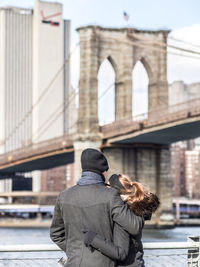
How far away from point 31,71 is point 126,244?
163 meters

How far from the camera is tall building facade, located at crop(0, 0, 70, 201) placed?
536 ft

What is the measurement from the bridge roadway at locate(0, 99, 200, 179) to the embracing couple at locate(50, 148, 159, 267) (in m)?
39.7

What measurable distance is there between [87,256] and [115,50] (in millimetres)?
56606

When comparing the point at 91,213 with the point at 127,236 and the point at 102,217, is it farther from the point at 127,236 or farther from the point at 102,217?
the point at 127,236

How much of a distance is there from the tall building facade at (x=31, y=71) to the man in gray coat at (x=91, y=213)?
157 meters

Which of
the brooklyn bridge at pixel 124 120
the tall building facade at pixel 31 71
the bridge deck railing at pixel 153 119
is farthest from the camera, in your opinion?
the tall building facade at pixel 31 71

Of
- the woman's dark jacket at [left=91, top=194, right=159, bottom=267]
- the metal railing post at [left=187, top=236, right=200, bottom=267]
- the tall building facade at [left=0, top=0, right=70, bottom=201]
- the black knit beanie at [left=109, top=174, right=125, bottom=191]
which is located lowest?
the metal railing post at [left=187, top=236, right=200, bottom=267]

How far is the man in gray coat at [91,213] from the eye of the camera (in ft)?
16.8

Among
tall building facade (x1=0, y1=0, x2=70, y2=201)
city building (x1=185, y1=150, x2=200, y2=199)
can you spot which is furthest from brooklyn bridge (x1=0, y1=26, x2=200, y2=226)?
tall building facade (x1=0, y1=0, x2=70, y2=201)

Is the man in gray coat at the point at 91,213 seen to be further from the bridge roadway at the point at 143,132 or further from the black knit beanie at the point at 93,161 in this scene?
the bridge roadway at the point at 143,132

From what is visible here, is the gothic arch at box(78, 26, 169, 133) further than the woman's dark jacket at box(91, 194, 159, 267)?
Yes

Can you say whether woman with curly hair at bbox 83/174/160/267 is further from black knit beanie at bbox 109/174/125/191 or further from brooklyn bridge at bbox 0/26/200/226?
brooklyn bridge at bbox 0/26/200/226

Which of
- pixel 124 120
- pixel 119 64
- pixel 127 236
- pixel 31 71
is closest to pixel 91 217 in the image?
pixel 127 236

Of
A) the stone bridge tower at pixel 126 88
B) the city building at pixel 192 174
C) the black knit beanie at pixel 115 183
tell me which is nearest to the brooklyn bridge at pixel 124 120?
the stone bridge tower at pixel 126 88
